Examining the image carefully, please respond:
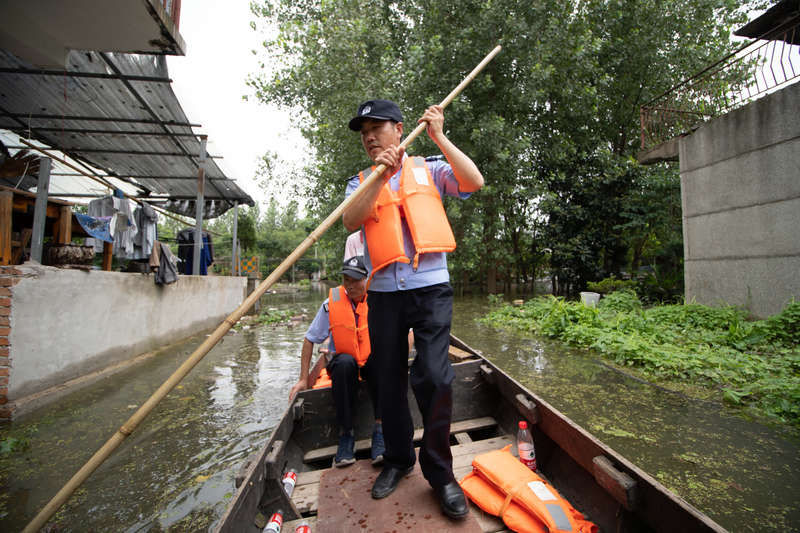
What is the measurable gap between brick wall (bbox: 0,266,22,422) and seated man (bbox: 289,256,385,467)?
9.57ft

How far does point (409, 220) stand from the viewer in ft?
5.90

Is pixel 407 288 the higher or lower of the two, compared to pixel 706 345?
higher

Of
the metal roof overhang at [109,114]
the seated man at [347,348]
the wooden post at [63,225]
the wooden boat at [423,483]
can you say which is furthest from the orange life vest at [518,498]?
the metal roof overhang at [109,114]

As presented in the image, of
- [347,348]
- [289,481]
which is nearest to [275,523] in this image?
[289,481]

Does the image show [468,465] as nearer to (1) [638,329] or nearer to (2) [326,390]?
(2) [326,390]

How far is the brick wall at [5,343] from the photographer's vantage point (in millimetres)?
3535

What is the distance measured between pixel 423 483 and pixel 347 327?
49.4 inches

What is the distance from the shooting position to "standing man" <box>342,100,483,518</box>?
169cm

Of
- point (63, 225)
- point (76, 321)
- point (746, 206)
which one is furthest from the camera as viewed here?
point (746, 206)

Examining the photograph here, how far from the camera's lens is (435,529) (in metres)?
1.54

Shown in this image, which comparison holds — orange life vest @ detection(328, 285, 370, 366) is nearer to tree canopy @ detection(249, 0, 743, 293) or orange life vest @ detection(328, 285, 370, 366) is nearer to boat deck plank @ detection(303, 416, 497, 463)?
boat deck plank @ detection(303, 416, 497, 463)

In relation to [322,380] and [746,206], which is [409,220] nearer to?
[322,380]

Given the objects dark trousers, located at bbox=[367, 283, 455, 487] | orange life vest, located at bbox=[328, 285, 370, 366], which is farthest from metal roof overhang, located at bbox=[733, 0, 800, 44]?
dark trousers, located at bbox=[367, 283, 455, 487]

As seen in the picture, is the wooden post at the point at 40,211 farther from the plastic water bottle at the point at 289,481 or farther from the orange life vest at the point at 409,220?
the orange life vest at the point at 409,220
